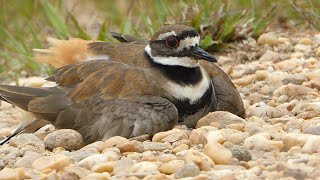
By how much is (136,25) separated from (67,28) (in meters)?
0.67

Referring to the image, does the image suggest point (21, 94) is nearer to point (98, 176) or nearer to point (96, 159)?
point (96, 159)

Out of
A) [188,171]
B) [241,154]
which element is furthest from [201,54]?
[188,171]

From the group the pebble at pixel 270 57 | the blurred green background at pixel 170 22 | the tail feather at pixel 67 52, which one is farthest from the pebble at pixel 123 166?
the blurred green background at pixel 170 22

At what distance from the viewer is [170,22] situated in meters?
7.66

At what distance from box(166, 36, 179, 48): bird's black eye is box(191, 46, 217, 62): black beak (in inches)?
5.7

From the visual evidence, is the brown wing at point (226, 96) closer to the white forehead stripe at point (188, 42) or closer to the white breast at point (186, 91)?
the white breast at point (186, 91)

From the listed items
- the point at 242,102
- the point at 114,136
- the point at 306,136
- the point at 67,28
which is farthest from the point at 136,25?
the point at 306,136

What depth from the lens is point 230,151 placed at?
4211 mm

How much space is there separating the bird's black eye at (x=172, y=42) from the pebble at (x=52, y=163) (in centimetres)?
159

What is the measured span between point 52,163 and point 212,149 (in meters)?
0.83

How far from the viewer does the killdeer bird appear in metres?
5.22

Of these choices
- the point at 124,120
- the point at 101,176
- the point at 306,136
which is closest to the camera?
the point at 101,176

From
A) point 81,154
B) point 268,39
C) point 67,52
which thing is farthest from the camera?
point 268,39

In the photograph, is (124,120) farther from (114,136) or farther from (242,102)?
(242,102)
